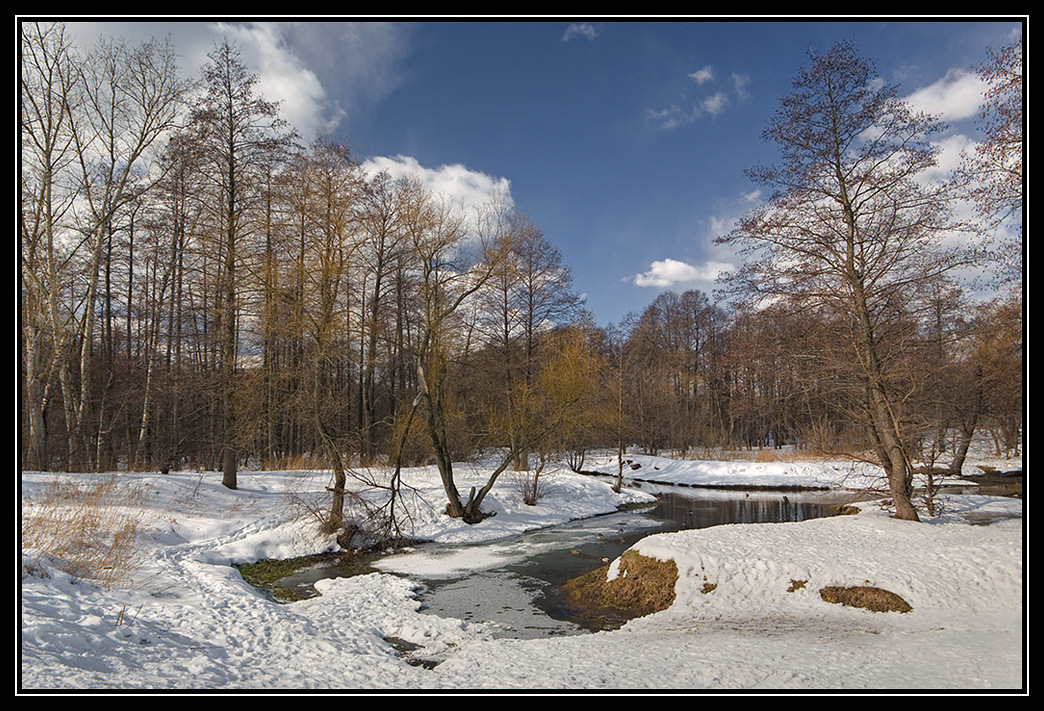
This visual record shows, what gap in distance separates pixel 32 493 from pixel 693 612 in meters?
12.2

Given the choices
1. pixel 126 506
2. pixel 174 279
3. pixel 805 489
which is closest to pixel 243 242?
pixel 174 279

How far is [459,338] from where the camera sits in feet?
56.0

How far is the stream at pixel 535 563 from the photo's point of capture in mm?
8148

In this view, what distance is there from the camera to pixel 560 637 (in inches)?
271

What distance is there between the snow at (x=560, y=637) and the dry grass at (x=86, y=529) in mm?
253

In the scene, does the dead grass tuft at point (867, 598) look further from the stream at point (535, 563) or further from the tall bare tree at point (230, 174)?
the tall bare tree at point (230, 174)

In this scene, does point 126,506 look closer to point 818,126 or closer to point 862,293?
point 862,293

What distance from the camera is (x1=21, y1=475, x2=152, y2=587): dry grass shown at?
6.99 metres

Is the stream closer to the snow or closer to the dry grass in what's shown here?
the snow

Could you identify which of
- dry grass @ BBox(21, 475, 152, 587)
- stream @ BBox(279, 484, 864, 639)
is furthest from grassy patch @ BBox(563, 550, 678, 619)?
dry grass @ BBox(21, 475, 152, 587)

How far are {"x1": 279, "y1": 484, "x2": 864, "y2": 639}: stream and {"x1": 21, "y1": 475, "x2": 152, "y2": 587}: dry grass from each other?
273cm

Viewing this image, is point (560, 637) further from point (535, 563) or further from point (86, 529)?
point (86, 529)

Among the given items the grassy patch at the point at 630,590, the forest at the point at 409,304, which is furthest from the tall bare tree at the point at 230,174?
the grassy patch at the point at 630,590

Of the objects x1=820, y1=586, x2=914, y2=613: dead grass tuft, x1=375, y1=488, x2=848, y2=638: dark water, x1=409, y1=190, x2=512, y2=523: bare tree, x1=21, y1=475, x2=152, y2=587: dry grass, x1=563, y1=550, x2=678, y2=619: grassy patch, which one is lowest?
x1=375, y1=488, x2=848, y2=638: dark water
